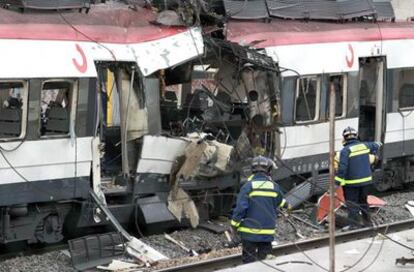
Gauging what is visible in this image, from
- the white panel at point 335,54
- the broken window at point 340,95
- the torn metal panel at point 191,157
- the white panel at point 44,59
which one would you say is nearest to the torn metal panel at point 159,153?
the torn metal panel at point 191,157

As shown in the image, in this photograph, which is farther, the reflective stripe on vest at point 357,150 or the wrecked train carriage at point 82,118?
the reflective stripe on vest at point 357,150

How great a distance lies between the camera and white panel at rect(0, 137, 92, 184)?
9477 millimetres

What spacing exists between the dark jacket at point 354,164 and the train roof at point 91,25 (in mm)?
3048

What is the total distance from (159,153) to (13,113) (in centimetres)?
228

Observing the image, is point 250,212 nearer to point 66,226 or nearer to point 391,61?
point 66,226

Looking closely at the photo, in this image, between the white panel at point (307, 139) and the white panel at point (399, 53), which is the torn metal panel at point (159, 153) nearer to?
the white panel at point (307, 139)

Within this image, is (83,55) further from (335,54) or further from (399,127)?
(399,127)

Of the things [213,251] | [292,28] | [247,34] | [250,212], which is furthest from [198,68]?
[250,212]

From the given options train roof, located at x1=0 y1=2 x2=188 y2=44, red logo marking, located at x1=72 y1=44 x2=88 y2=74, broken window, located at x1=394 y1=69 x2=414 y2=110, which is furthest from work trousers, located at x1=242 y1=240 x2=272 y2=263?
broken window, located at x1=394 y1=69 x2=414 y2=110

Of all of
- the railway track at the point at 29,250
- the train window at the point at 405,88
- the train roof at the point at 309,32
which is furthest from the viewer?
the train window at the point at 405,88

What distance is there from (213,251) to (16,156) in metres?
2.98

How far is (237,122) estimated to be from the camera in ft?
39.9

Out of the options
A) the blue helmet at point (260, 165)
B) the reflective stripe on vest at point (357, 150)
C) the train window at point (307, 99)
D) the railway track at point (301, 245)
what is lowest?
the railway track at point (301, 245)

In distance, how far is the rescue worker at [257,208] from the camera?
8309mm
